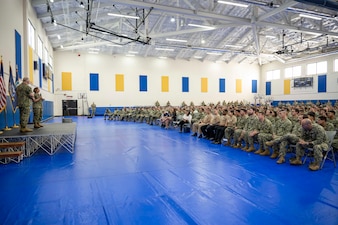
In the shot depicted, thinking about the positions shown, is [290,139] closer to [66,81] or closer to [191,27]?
[191,27]

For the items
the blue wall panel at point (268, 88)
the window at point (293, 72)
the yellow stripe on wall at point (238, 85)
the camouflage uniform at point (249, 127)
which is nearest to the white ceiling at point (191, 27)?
the window at point (293, 72)

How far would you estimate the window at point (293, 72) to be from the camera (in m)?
23.2

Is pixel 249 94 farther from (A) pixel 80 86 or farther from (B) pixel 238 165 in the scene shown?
(B) pixel 238 165

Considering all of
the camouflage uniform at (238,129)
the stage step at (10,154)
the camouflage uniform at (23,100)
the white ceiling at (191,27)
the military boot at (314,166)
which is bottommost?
the military boot at (314,166)

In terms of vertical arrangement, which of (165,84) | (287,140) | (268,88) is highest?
(165,84)

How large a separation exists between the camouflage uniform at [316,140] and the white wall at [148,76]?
64.5ft

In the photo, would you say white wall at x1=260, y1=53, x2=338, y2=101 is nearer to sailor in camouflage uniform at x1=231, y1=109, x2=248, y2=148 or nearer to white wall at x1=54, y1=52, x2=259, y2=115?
white wall at x1=54, y1=52, x2=259, y2=115

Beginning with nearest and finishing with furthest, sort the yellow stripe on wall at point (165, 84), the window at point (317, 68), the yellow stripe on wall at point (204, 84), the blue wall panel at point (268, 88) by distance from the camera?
1. the window at point (317, 68)
2. the yellow stripe on wall at point (165, 84)
3. the yellow stripe on wall at point (204, 84)
4. the blue wall panel at point (268, 88)

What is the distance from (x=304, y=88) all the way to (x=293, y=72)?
223cm

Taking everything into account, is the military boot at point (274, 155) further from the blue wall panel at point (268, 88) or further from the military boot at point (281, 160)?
the blue wall panel at point (268, 88)

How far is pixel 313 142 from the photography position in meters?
4.69

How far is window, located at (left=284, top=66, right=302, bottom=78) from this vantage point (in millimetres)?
23206

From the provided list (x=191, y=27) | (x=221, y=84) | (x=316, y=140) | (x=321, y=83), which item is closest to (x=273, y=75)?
(x=321, y=83)

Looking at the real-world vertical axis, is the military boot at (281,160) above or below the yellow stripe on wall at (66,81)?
below
